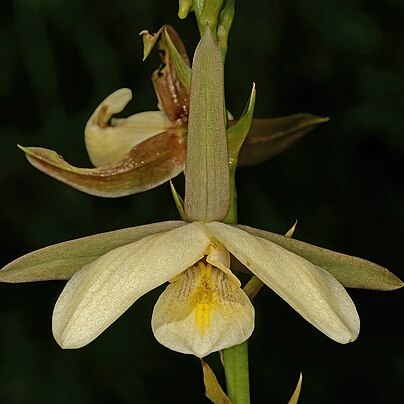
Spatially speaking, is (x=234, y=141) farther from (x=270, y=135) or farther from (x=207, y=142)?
(x=270, y=135)

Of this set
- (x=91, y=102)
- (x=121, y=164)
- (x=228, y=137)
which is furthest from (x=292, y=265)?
(x=91, y=102)

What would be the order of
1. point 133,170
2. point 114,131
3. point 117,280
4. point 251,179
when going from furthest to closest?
point 251,179 < point 114,131 < point 133,170 < point 117,280

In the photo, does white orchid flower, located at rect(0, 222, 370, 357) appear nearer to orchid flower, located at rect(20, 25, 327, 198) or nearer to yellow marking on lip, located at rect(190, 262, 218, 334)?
yellow marking on lip, located at rect(190, 262, 218, 334)

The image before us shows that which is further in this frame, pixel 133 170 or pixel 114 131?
pixel 114 131

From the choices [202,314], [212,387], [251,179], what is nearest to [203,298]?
[202,314]

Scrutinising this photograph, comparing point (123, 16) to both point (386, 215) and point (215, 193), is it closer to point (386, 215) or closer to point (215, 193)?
point (386, 215)
